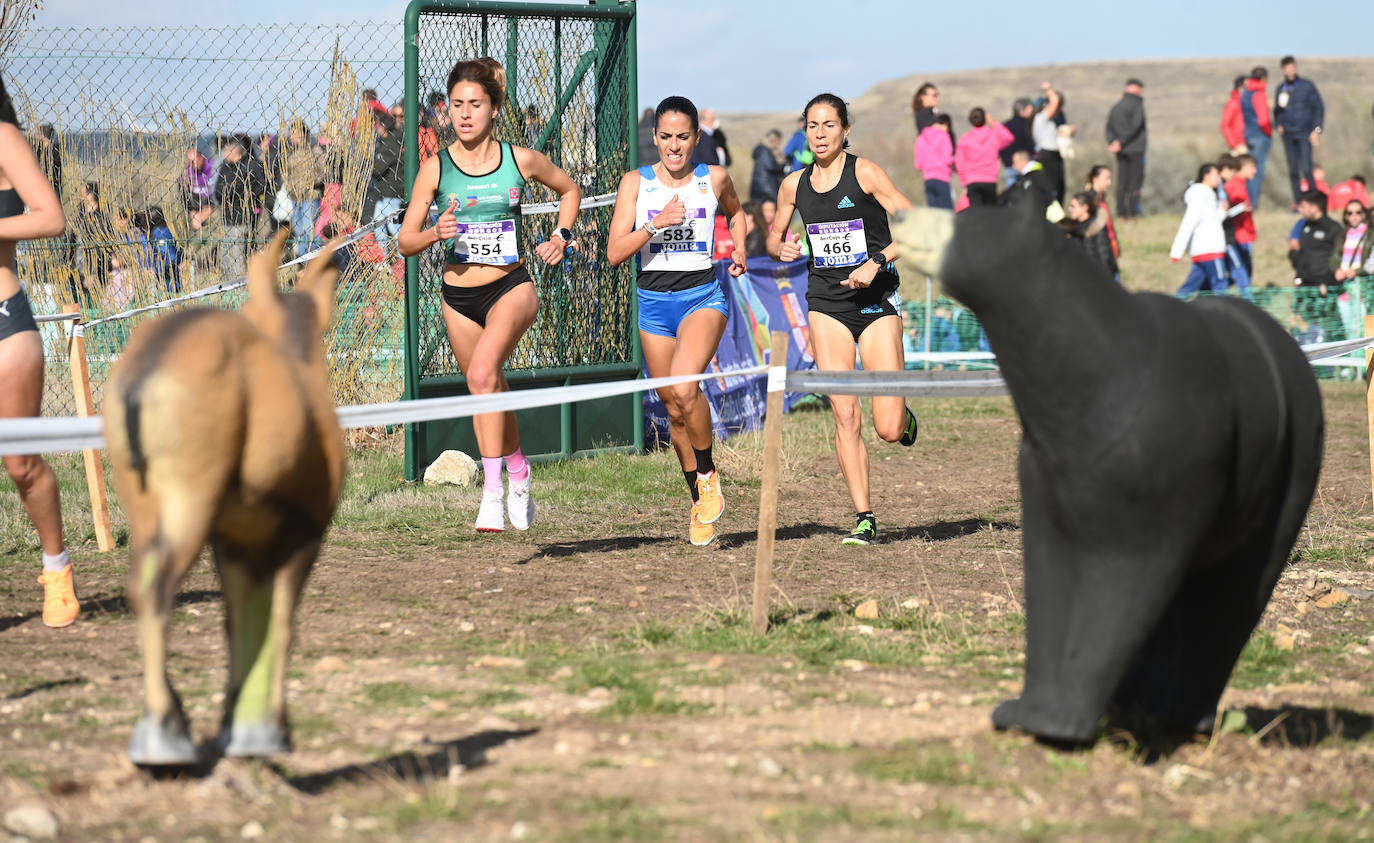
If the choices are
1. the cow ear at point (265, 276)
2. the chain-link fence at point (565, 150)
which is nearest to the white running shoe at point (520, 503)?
the chain-link fence at point (565, 150)

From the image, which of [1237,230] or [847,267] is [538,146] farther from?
[1237,230]

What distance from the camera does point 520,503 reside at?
7434 mm

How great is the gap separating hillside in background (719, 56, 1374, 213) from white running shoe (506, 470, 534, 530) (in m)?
18.3

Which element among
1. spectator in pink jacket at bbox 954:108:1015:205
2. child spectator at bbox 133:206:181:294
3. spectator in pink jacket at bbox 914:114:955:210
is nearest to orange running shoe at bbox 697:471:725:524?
child spectator at bbox 133:206:181:294

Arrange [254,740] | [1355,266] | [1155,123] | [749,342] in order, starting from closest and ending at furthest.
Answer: [254,740], [749,342], [1355,266], [1155,123]

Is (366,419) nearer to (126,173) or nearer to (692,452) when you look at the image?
(692,452)

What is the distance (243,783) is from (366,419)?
5.31ft

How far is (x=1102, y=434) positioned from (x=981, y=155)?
1678cm

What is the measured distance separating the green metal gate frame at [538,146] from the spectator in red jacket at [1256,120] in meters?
14.3

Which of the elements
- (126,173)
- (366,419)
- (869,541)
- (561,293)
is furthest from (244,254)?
(366,419)

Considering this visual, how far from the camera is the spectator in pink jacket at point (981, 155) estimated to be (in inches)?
767

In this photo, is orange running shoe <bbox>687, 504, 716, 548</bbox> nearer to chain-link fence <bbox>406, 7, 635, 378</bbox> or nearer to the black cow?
chain-link fence <bbox>406, 7, 635, 378</bbox>

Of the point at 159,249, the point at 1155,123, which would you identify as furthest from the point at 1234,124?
the point at 1155,123

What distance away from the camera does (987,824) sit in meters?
3.26
